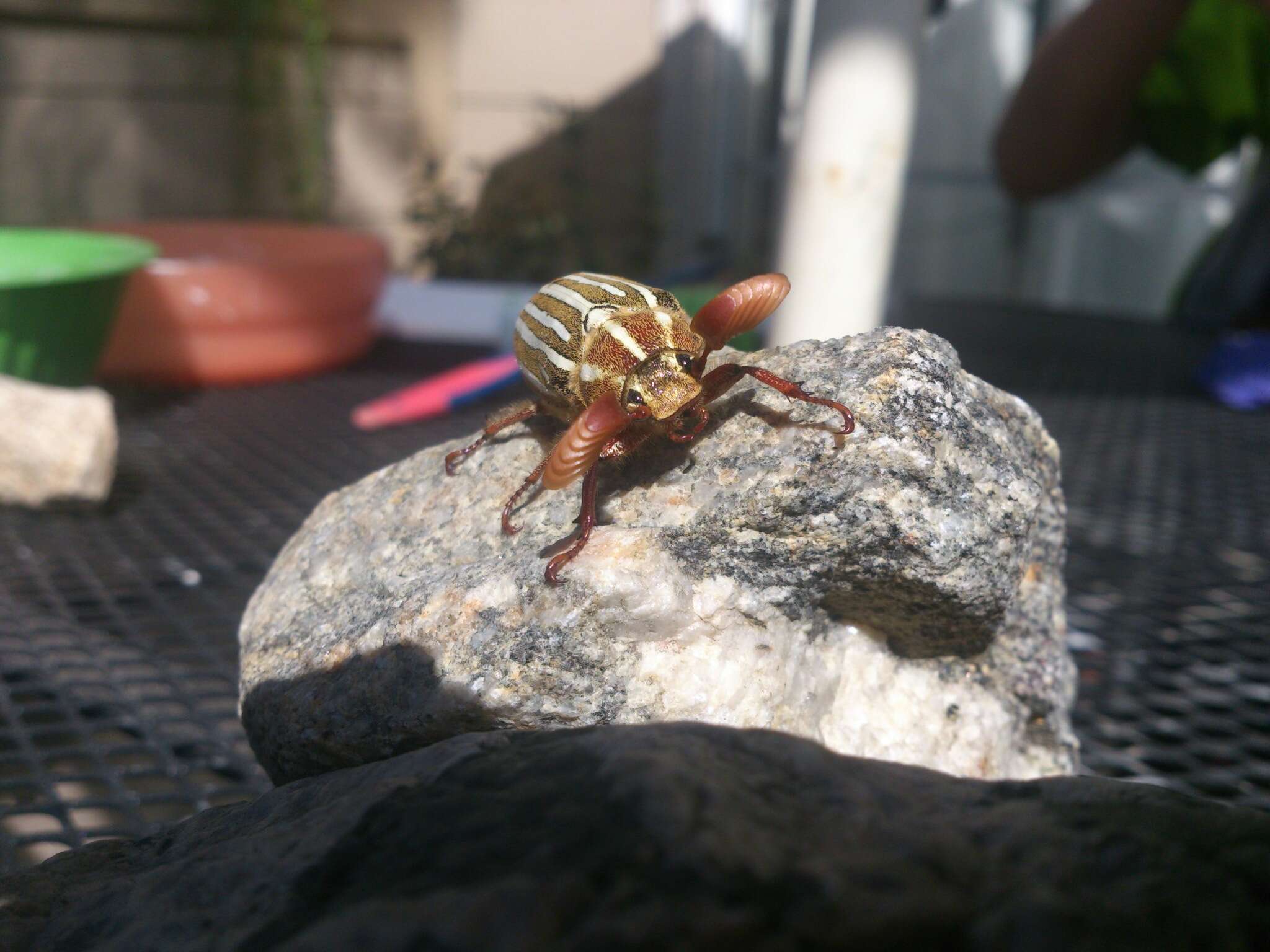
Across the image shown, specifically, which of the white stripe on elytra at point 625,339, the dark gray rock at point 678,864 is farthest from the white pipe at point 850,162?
the dark gray rock at point 678,864

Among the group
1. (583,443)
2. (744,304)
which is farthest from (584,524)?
(744,304)

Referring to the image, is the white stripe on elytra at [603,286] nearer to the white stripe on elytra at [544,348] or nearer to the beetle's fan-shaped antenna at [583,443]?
the white stripe on elytra at [544,348]

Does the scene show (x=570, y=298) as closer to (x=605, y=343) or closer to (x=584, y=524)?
(x=605, y=343)

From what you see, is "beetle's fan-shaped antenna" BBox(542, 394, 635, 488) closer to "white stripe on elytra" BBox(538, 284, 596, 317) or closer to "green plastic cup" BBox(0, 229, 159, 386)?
"white stripe on elytra" BBox(538, 284, 596, 317)

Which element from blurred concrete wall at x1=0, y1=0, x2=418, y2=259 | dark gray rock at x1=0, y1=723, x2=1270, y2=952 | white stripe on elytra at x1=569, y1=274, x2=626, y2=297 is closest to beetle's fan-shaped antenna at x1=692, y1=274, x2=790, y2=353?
white stripe on elytra at x1=569, y1=274, x2=626, y2=297

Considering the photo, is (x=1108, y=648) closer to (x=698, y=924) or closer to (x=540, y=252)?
(x=698, y=924)
